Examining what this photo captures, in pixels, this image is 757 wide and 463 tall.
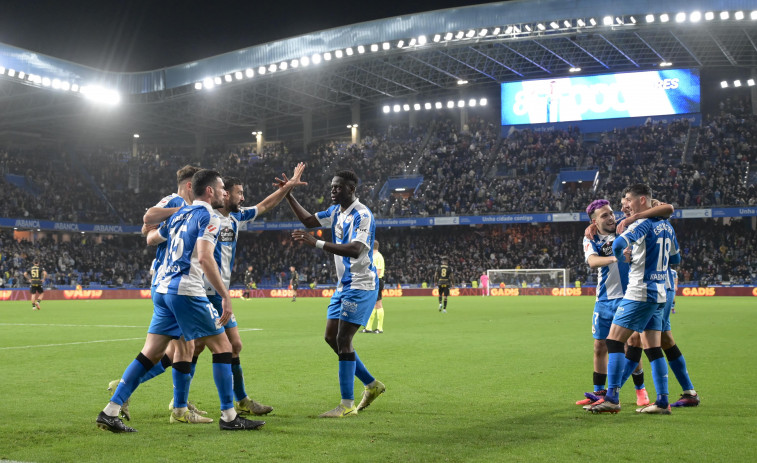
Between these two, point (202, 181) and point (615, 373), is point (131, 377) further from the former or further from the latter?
point (615, 373)

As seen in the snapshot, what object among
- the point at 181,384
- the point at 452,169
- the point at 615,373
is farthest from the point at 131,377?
the point at 452,169

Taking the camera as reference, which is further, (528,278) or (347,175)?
(528,278)

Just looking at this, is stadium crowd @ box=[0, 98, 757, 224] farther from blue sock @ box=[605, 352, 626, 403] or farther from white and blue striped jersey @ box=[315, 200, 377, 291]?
white and blue striped jersey @ box=[315, 200, 377, 291]

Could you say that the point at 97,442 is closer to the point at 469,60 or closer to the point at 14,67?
the point at 14,67

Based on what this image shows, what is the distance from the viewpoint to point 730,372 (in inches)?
452

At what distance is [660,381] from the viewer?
8227 millimetres

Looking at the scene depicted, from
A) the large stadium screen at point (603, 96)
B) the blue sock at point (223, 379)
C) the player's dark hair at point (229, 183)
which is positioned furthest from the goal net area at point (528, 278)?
the blue sock at point (223, 379)

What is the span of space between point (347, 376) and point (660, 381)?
347 cm

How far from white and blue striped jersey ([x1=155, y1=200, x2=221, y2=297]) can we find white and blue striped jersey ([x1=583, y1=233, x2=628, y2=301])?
4.37m

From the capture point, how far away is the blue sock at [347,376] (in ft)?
26.6

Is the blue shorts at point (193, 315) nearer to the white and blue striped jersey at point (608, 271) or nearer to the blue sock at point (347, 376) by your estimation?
the blue sock at point (347, 376)

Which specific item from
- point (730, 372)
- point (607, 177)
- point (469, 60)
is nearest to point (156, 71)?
point (469, 60)

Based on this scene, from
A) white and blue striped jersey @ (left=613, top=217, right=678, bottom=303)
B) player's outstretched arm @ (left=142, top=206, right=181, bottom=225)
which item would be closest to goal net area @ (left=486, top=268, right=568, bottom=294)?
white and blue striped jersey @ (left=613, top=217, right=678, bottom=303)

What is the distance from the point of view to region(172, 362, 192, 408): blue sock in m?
7.54
